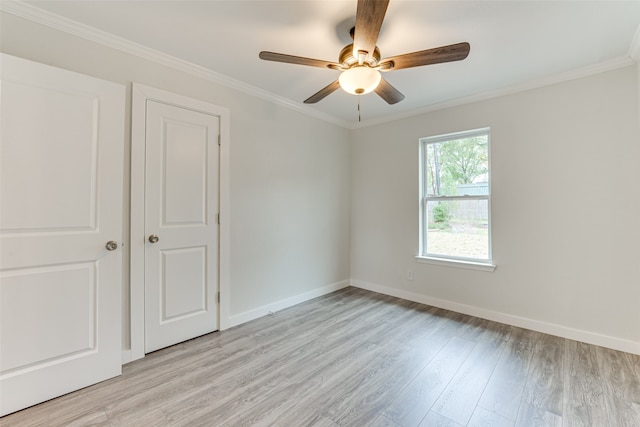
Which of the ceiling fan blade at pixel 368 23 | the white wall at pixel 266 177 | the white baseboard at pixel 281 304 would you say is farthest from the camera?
the white baseboard at pixel 281 304

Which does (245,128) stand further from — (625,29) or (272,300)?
(625,29)

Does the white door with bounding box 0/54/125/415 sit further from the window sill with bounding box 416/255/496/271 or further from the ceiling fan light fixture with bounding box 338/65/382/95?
the window sill with bounding box 416/255/496/271

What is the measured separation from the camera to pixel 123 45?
7.02 ft

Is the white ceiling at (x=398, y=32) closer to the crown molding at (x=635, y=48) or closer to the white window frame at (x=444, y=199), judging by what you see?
the crown molding at (x=635, y=48)

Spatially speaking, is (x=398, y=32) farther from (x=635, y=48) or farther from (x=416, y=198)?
(x=416, y=198)

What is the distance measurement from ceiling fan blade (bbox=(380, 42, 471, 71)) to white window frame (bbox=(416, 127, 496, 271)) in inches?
67.4

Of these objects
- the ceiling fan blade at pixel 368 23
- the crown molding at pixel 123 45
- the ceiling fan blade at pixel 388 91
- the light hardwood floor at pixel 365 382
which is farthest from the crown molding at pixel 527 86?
the light hardwood floor at pixel 365 382

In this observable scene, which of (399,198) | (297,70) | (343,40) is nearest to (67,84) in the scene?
(297,70)

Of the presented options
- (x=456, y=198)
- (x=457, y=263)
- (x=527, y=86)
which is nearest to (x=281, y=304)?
(x=457, y=263)

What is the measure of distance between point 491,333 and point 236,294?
2.58 metres

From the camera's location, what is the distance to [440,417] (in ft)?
5.27

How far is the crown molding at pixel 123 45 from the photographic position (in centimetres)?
176

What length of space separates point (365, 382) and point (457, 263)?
1.95 meters

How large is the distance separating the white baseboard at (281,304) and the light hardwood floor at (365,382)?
0.38 ft
